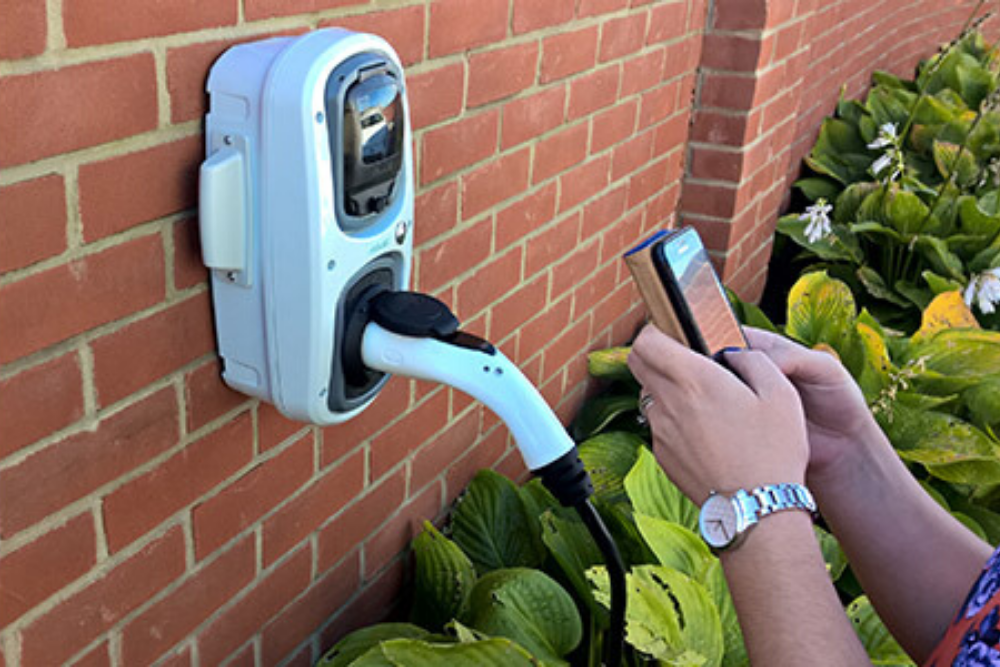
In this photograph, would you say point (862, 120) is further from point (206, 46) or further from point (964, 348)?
point (206, 46)

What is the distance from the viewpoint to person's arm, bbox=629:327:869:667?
1188 mm

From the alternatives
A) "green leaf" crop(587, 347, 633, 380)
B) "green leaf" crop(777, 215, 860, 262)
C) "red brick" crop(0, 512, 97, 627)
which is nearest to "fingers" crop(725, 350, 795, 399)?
"red brick" crop(0, 512, 97, 627)

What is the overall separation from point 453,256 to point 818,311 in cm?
163

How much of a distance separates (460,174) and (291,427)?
1.77ft

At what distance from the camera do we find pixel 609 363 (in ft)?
8.68

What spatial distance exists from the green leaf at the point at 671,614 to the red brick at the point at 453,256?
58 centimetres

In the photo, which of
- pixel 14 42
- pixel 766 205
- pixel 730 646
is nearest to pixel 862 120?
pixel 766 205

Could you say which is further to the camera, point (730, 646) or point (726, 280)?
point (726, 280)

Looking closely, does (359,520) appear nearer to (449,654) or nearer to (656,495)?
(449,654)

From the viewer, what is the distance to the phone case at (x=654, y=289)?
134 cm

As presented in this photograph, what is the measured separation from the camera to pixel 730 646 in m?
2.03

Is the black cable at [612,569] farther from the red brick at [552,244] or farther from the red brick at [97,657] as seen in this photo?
the red brick at [552,244]

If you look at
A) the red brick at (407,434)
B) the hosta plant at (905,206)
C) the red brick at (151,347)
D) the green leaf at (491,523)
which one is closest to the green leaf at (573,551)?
the green leaf at (491,523)

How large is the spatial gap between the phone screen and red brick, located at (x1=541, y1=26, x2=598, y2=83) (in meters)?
0.72
